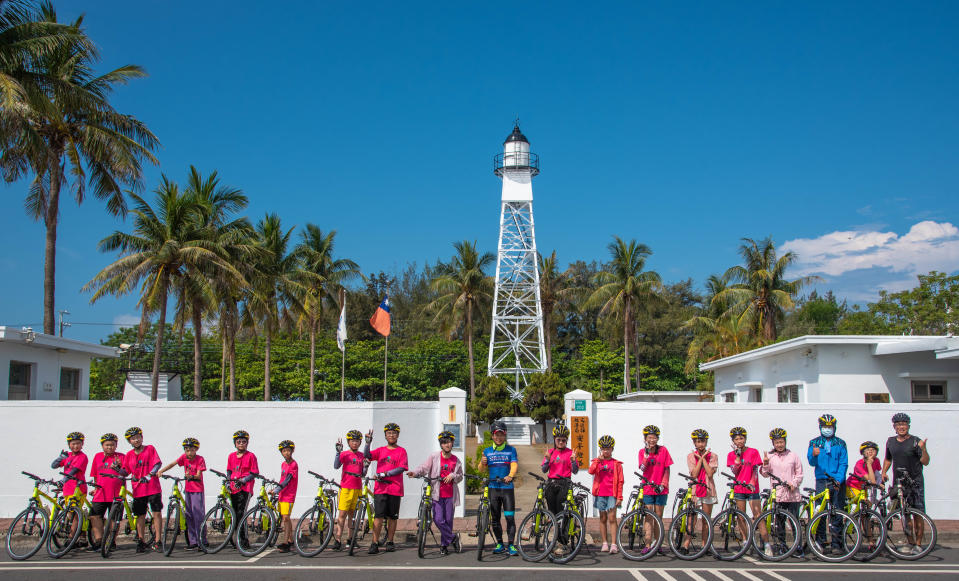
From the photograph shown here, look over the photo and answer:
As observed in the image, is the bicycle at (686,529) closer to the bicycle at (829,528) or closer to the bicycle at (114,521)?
the bicycle at (829,528)

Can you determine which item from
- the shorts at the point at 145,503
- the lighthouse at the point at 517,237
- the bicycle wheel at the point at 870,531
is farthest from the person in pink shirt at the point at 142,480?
the lighthouse at the point at 517,237

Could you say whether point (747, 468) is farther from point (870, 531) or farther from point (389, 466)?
point (389, 466)

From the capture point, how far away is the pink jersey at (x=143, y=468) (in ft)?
33.2

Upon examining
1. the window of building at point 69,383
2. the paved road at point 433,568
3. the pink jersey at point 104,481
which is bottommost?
the paved road at point 433,568

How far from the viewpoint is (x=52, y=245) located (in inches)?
845

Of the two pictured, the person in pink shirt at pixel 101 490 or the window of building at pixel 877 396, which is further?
the window of building at pixel 877 396

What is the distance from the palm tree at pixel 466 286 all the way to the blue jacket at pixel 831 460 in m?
38.0

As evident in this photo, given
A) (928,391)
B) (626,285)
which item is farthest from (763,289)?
(928,391)

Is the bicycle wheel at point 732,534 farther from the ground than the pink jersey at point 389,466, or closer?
closer

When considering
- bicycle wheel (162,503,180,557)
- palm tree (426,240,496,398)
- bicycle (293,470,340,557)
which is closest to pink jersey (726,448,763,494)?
bicycle (293,470,340,557)

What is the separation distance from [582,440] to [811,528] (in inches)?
158

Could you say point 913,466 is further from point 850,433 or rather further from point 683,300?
point 683,300

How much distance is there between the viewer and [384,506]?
10102 mm

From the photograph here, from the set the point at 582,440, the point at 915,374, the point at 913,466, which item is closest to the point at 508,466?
the point at 582,440
